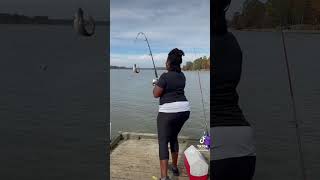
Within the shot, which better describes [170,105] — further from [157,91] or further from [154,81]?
[154,81]

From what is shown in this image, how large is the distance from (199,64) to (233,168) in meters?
0.99

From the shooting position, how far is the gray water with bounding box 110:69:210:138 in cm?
344

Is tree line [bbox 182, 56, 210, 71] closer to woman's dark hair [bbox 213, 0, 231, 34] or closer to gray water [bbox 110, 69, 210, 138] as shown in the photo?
gray water [bbox 110, 69, 210, 138]

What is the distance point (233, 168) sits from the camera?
204cm

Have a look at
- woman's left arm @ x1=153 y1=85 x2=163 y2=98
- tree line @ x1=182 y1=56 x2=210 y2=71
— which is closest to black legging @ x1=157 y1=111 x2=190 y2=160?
woman's left arm @ x1=153 y1=85 x2=163 y2=98

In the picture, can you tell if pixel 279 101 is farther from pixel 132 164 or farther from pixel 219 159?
pixel 219 159

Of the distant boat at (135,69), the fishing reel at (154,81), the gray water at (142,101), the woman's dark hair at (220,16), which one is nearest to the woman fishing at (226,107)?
the woman's dark hair at (220,16)

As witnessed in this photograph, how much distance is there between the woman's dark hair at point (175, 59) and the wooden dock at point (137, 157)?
0.90 meters

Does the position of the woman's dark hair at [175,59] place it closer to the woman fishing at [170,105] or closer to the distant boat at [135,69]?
the woman fishing at [170,105]

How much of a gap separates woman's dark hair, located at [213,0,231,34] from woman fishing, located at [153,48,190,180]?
4.61ft

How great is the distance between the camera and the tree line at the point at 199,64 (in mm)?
2676
